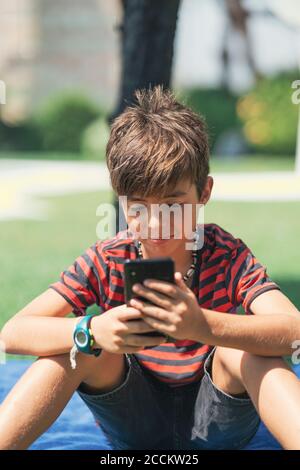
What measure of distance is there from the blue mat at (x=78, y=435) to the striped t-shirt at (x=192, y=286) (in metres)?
0.51

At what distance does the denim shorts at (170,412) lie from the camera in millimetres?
2258

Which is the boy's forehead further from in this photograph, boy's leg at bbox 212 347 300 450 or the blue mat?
the blue mat

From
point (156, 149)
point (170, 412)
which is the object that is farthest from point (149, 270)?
point (170, 412)

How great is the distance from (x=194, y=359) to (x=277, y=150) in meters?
17.1

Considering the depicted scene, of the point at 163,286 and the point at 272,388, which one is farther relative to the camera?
the point at 272,388

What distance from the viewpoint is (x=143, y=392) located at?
7.54 feet

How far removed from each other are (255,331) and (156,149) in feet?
1.98

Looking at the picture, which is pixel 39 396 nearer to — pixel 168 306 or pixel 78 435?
pixel 168 306

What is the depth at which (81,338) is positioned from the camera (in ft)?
6.67

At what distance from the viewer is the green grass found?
533 centimetres

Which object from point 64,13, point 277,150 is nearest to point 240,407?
point 277,150

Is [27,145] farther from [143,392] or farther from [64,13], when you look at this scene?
[143,392]

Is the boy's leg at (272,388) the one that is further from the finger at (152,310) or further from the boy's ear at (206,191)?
the boy's ear at (206,191)

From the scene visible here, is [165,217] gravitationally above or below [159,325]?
above
